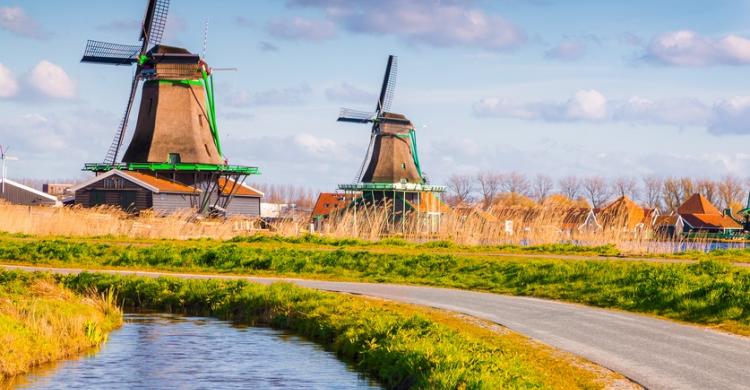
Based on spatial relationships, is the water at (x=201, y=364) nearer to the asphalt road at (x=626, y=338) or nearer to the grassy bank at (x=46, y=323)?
the grassy bank at (x=46, y=323)

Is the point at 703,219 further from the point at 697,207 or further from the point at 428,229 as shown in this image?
the point at 428,229

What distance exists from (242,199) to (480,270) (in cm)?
4014

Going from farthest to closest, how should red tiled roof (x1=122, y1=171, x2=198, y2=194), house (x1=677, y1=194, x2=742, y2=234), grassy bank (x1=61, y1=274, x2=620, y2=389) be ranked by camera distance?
house (x1=677, y1=194, x2=742, y2=234), red tiled roof (x1=122, y1=171, x2=198, y2=194), grassy bank (x1=61, y1=274, x2=620, y2=389)

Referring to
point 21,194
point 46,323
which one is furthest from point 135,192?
point 46,323

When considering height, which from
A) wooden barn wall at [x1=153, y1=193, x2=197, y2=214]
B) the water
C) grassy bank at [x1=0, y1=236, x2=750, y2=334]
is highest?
wooden barn wall at [x1=153, y1=193, x2=197, y2=214]

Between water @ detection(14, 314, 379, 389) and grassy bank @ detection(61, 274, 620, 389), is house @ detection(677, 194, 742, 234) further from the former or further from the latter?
water @ detection(14, 314, 379, 389)

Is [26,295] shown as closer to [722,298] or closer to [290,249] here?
→ [290,249]

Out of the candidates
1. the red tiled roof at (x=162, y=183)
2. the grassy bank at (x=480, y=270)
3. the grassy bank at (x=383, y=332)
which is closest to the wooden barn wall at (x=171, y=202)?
the red tiled roof at (x=162, y=183)

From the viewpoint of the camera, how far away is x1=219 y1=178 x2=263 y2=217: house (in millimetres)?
66188

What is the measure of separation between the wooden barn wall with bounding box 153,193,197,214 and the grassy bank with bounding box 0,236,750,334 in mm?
20169

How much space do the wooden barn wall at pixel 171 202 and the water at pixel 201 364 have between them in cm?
3769

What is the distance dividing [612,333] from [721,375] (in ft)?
14.3

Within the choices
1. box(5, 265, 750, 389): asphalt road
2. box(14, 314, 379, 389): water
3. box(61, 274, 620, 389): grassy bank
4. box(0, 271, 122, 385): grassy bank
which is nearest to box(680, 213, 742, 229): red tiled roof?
box(5, 265, 750, 389): asphalt road

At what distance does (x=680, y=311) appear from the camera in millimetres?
20500
